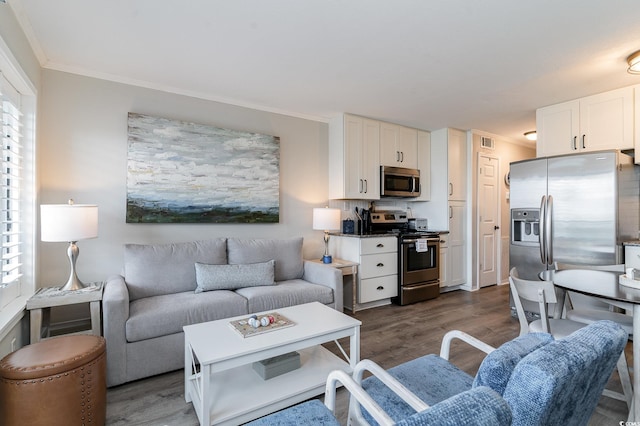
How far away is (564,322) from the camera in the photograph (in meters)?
2.10

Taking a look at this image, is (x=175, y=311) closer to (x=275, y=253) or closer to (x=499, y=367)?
(x=275, y=253)

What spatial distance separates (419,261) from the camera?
13.9ft

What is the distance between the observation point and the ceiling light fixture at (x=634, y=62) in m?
2.51

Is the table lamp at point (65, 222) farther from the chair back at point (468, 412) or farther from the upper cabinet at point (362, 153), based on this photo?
the upper cabinet at point (362, 153)

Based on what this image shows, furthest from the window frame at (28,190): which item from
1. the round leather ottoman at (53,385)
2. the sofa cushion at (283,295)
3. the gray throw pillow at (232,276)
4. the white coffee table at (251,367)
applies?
the sofa cushion at (283,295)

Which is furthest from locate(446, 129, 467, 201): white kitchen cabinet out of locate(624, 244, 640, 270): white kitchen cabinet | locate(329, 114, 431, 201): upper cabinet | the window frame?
the window frame

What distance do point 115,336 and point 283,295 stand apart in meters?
1.26

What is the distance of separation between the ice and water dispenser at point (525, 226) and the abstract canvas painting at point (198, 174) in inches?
108

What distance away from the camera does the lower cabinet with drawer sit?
151 inches

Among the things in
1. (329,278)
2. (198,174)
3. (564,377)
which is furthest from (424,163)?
(564,377)

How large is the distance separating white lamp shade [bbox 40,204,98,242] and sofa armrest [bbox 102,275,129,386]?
50 centimetres

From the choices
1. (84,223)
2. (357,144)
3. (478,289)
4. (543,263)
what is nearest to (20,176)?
(84,223)

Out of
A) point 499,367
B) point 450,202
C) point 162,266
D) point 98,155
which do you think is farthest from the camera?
point 450,202

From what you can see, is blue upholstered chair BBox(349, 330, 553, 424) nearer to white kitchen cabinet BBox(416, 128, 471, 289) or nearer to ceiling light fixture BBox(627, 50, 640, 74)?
ceiling light fixture BBox(627, 50, 640, 74)
